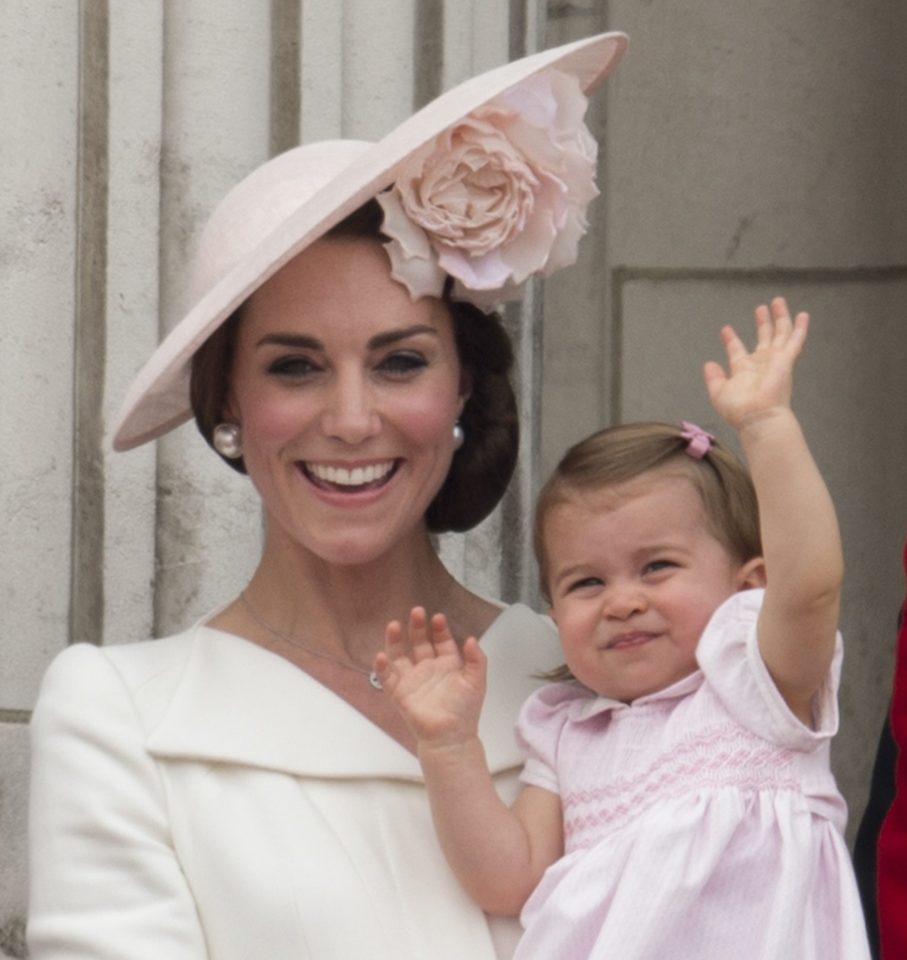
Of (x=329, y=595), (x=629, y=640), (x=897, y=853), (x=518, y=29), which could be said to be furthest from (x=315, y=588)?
(x=518, y=29)

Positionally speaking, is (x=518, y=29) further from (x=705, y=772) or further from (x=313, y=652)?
(x=705, y=772)

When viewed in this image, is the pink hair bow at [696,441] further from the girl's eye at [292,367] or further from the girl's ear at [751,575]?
the girl's eye at [292,367]

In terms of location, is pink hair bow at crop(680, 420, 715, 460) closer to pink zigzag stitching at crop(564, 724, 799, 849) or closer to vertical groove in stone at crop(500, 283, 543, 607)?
pink zigzag stitching at crop(564, 724, 799, 849)

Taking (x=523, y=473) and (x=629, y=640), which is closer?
(x=629, y=640)

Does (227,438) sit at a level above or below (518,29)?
below

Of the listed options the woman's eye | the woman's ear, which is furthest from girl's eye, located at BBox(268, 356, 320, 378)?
the woman's ear

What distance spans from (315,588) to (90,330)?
0.67 metres

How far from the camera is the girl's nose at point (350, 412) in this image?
320cm

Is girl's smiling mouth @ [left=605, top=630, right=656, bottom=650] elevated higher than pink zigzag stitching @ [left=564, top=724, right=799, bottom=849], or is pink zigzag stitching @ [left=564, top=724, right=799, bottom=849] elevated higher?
girl's smiling mouth @ [left=605, top=630, right=656, bottom=650]

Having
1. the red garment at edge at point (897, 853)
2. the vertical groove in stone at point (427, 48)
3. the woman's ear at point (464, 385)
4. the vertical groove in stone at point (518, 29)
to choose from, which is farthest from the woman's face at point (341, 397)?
the vertical groove in stone at point (518, 29)

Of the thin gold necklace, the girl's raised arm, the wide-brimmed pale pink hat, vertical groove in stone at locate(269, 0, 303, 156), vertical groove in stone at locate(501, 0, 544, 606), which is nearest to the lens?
the girl's raised arm

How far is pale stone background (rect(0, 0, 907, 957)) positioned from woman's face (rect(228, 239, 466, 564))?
0.64 meters

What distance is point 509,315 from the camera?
4258mm

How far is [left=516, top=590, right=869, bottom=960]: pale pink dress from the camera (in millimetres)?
3014
